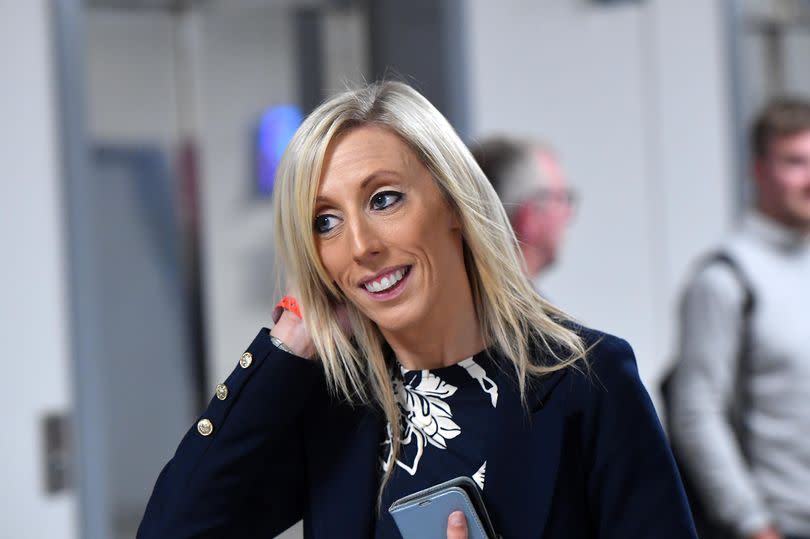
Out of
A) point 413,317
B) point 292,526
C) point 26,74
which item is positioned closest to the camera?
point 413,317

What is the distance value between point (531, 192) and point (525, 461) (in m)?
1.67

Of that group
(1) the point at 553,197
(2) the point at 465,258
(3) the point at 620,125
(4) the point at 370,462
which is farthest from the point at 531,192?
(3) the point at 620,125

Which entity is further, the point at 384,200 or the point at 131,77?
the point at 131,77

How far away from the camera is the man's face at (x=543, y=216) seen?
10.2 ft

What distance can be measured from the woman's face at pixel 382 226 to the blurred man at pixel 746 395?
182cm

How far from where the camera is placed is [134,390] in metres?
4.18

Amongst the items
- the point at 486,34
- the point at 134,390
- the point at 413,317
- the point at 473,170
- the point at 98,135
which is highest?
the point at 486,34

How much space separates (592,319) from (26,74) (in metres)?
2.58

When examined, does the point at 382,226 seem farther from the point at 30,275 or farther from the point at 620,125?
the point at 620,125

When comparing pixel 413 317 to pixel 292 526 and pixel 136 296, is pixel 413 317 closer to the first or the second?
pixel 292 526

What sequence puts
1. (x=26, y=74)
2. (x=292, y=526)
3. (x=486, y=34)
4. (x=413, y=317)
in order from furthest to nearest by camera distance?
(x=486, y=34)
(x=26, y=74)
(x=292, y=526)
(x=413, y=317)

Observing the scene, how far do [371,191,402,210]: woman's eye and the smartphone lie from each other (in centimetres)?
34

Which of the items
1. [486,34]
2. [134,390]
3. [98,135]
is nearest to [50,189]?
[98,135]

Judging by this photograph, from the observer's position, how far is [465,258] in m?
1.58
